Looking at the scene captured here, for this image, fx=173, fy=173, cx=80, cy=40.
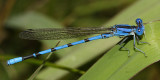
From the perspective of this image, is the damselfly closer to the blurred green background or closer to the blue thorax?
the blue thorax

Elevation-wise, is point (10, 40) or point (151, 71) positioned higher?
point (10, 40)

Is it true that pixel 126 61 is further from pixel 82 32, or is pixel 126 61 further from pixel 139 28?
pixel 82 32

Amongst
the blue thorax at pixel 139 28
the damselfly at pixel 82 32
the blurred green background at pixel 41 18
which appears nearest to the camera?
the blue thorax at pixel 139 28

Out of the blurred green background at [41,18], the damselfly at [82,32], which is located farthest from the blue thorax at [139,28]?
the blurred green background at [41,18]

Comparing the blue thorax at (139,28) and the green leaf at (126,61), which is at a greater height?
the blue thorax at (139,28)

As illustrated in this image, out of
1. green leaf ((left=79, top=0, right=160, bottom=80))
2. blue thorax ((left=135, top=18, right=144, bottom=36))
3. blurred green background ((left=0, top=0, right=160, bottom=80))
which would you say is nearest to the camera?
green leaf ((left=79, top=0, right=160, bottom=80))

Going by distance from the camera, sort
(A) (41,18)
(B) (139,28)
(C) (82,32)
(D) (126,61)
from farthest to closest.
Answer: (A) (41,18), (C) (82,32), (B) (139,28), (D) (126,61)

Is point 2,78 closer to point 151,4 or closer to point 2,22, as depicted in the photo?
point 2,22

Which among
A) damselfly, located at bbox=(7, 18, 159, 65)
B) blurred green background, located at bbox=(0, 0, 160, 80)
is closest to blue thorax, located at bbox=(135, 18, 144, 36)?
damselfly, located at bbox=(7, 18, 159, 65)

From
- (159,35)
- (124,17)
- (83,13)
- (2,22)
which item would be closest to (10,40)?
(2,22)

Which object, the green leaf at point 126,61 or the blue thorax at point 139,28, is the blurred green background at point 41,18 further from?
the green leaf at point 126,61

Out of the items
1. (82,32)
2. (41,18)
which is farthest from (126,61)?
(41,18)
